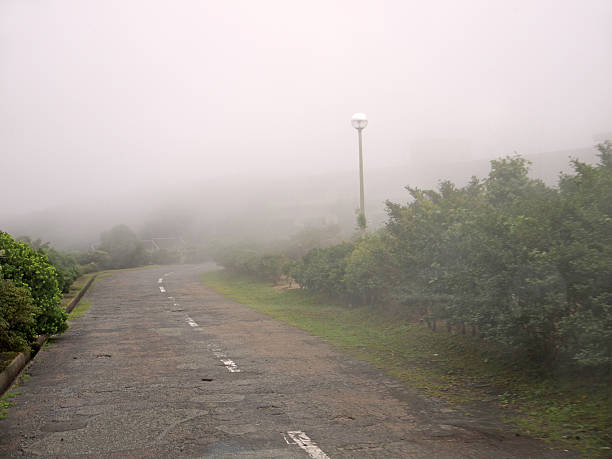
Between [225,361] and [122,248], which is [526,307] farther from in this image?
[122,248]

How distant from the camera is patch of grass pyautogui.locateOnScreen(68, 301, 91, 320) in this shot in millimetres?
16230

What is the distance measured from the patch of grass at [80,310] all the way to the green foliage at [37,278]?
3.86 meters

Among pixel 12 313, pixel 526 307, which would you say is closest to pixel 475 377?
pixel 526 307

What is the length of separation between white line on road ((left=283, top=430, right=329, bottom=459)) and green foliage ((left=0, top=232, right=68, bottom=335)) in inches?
285

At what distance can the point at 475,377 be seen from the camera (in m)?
7.99

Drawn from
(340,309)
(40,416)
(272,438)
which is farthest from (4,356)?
(340,309)

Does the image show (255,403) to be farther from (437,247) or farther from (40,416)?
(437,247)

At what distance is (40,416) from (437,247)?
324 inches

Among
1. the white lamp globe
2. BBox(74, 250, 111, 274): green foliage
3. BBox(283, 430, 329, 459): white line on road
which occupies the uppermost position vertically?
the white lamp globe

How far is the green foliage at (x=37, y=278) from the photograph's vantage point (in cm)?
1081

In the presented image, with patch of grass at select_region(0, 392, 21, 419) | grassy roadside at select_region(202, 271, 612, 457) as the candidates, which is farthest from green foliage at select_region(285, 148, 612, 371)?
patch of grass at select_region(0, 392, 21, 419)

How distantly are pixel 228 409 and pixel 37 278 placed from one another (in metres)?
6.73

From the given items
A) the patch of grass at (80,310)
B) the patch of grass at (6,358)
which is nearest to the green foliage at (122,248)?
the patch of grass at (80,310)

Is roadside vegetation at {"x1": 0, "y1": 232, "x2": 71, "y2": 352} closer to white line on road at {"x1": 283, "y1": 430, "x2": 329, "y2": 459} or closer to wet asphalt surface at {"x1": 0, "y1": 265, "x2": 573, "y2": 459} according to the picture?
wet asphalt surface at {"x1": 0, "y1": 265, "x2": 573, "y2": 459}
